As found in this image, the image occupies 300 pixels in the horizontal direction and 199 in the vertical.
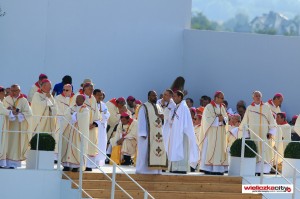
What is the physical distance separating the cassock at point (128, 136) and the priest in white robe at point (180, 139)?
1.61 m

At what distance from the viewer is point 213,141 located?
1043 inches

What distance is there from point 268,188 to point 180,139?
201 centimetres

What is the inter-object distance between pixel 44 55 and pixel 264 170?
7123mm

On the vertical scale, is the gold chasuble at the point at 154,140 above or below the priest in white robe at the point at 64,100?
below

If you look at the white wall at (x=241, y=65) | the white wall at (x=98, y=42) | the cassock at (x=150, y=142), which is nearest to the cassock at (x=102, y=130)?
the cassock at (x=150, y=142)

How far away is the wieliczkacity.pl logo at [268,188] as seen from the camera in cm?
2534

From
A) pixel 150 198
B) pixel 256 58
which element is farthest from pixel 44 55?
pixel 150 198

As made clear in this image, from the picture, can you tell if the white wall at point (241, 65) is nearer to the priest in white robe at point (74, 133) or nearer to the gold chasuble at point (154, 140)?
the gold chasuble at point (154, 140)

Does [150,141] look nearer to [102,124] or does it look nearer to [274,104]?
[102,124]

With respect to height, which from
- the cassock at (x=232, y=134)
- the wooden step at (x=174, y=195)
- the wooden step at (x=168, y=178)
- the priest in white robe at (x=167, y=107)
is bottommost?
the wooden step at (x=174, y=195)

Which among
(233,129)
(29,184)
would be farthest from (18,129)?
(233,129)

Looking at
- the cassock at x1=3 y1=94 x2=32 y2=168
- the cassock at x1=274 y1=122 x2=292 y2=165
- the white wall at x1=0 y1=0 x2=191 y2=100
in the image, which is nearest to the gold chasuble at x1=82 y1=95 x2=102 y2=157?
the cassock at x1=3 y1=94 x2=32 y2=168

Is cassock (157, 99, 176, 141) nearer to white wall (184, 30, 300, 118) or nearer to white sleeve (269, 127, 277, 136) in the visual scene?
white sleeve (269, 127, 277, 136)

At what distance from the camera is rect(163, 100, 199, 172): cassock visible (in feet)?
84.5
